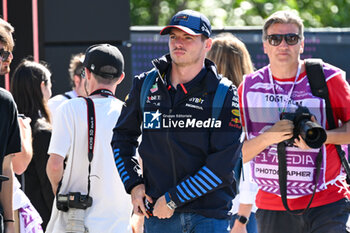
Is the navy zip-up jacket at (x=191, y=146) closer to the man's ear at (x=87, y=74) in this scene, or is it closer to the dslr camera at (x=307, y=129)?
the dslr camera at (x=307, y=129)

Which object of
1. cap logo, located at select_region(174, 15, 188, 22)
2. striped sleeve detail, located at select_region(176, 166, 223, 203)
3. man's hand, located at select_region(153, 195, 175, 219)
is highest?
cap logo, located at select_region(174, 15, 188, 22)

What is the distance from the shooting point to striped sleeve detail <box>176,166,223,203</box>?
4.09 m

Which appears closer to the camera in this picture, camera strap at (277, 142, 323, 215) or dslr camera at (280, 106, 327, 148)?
dslr camera at (280, 106, 327, 148)

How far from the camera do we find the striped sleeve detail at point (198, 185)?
4.09 metres

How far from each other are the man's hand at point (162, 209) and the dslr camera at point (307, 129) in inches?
38.3

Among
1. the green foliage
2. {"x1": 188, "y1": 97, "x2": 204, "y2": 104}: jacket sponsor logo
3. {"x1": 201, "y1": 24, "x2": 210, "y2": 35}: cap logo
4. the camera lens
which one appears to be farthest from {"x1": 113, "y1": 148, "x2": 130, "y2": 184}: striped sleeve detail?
the green foliage

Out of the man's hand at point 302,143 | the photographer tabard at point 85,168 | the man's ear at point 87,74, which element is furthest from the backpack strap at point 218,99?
the man's ear at point 87,74

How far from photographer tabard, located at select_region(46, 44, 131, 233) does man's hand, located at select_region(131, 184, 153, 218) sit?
29.6 inches

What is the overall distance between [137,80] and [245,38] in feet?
14.4

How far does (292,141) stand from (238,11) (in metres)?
15.9

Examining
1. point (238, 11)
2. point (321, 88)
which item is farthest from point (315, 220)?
point (238, 11)

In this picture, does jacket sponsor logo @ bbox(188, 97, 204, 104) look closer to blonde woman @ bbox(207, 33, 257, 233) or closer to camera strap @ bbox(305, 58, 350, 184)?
camera strap @ bbox(305, 58, 350, 184)

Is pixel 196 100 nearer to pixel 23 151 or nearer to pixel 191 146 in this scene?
pixel 191 146

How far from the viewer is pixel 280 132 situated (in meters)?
4.71
